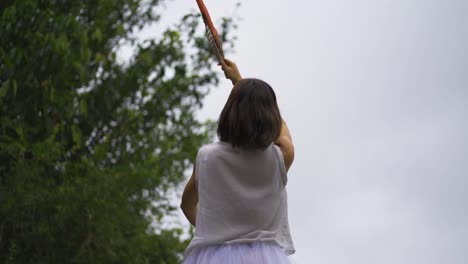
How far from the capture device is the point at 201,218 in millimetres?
3391

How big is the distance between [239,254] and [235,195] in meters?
0.20

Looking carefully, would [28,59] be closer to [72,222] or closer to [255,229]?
[72,222]

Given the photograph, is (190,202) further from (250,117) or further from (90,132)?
(90,132)

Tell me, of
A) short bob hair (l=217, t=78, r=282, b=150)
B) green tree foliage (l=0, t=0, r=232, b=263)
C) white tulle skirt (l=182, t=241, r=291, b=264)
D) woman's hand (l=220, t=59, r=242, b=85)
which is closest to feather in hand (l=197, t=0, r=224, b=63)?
woman's hand (l=220, t=59, r=242, b=85)

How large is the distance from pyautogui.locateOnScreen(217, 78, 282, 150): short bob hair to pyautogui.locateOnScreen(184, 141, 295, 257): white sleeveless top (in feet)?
0.17

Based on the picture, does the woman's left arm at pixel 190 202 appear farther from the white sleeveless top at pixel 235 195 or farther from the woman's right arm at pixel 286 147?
the woman's right arm at pixel 286 147

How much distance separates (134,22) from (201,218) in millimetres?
6644

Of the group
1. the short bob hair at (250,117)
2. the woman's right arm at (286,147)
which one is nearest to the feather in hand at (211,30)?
the short bob hair at (250,117)

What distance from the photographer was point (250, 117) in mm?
3301

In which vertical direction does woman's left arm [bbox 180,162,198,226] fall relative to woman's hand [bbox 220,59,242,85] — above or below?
below

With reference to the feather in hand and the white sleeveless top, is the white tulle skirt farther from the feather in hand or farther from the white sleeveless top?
the feather in hand

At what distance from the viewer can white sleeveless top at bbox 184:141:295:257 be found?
336 centimetres

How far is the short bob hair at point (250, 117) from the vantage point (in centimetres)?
331

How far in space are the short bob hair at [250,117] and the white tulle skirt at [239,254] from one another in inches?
13.2
